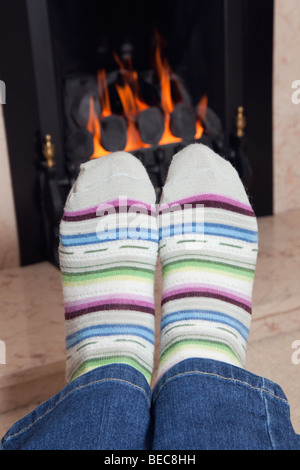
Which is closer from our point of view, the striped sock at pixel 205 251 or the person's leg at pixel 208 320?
the person's leg at pixel 208 320

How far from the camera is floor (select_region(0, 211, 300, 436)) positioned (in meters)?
1.00

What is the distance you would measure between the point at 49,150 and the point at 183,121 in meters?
0.35

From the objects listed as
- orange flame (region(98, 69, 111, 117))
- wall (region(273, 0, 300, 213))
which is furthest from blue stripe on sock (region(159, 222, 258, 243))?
wall (region(273, 0, 300, 213))

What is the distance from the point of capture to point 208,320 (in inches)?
31.7

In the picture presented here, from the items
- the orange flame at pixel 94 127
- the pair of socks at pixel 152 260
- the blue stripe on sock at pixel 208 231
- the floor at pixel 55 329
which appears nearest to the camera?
the pair of socks at pixel 152 260

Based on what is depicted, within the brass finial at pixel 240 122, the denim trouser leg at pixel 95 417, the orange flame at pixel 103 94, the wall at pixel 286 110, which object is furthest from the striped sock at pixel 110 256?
the wall at pixel 286 110

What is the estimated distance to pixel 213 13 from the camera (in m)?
1.39

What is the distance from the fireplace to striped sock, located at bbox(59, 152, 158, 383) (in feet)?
1.35

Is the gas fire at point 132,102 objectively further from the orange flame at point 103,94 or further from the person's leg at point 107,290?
the person's leg at point 107,290

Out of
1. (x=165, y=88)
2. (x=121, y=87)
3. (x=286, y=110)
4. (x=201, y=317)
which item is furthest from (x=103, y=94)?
(x=201, y=317)

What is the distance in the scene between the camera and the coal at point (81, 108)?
1.34 meters

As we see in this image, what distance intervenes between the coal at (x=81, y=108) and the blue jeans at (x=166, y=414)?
2.58ft

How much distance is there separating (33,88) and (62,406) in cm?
81
